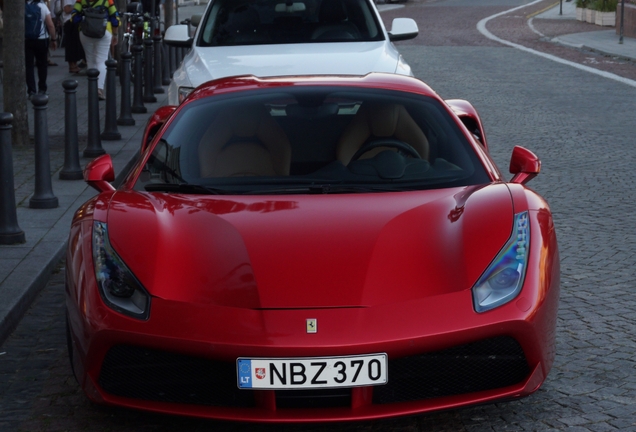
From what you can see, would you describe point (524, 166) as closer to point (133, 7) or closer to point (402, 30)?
point (402, 30)

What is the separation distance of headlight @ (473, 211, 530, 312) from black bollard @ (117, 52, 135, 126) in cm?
919

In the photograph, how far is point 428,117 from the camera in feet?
16.1

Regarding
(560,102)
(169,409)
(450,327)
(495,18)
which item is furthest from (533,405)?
(495,18)

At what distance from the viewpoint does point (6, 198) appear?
6.70 metres

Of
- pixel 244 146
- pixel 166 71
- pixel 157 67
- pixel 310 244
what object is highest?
pixel 244 146

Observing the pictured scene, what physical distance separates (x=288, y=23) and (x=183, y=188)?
17.5 feet

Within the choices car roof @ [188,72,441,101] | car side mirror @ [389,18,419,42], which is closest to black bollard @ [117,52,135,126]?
car side mirror @ [389,18,419,42]

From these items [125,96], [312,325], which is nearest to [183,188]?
[312,325]

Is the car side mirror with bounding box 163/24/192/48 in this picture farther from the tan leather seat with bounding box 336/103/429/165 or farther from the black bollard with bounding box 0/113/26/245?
the tan leather seat with bounding box 336/103/429/165

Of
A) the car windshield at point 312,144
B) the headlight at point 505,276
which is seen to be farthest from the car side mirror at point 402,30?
the headlight at point 505,276

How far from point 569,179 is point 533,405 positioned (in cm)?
531

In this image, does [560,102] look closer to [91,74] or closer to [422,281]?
[91,74]

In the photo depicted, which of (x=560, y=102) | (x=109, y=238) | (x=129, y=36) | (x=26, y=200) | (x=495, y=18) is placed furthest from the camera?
(x=495, y=18)

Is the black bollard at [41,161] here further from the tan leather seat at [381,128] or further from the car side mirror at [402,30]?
the car side mirror at [402,30]
